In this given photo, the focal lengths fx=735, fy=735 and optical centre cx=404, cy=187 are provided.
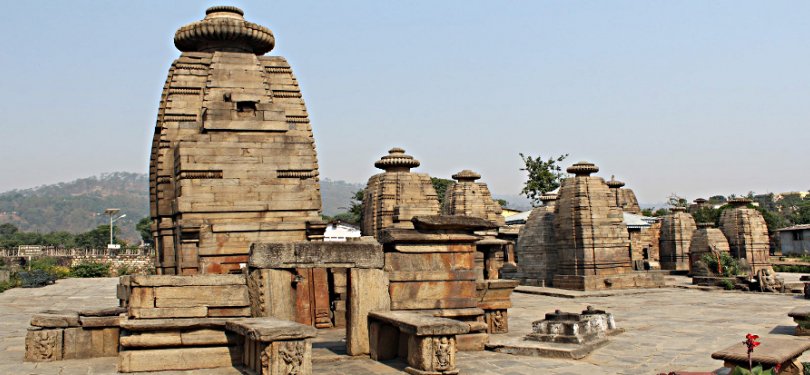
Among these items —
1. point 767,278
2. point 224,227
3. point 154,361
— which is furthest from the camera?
point 767,278

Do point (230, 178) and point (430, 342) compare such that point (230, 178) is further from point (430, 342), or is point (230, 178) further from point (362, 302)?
point (430, 342)

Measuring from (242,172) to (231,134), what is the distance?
0.80 meters

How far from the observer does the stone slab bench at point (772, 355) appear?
7820mm

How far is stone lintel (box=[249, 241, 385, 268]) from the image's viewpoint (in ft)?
31.9

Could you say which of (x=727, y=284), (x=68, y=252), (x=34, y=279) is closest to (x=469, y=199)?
(x=727, y=284)

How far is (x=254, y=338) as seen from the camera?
7766 millimetres

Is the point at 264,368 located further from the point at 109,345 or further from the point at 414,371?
the point at 109,345

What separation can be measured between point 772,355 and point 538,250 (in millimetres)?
19608

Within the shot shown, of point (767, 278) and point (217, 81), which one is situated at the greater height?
point (217, 81)

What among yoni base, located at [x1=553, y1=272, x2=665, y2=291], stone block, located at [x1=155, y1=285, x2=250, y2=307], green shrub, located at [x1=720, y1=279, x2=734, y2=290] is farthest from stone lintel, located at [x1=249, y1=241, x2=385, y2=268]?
green shrub, located at [x1=720, y1=279, x2=734, y2=290]

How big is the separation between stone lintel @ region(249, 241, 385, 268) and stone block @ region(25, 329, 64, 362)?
9.53 ft

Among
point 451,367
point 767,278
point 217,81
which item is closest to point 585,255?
point 767,278

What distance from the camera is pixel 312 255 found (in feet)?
32.2

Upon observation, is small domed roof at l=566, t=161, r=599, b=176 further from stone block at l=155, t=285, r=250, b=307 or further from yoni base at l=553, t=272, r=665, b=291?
stone block at l=155, t=285, r=250, b=307
